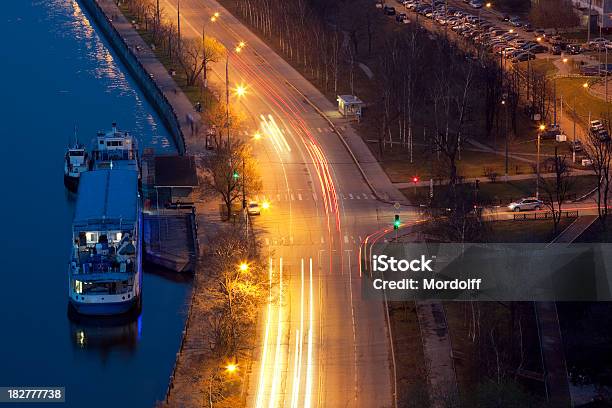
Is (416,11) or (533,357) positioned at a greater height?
(416,11)

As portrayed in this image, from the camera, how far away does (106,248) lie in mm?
109688

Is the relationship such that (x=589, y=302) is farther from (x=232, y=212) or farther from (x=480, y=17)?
(x=480, y=17)

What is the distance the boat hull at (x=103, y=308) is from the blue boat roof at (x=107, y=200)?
281 inches

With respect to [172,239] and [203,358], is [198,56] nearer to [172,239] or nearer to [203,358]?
[172,239]

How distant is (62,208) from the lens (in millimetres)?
129000

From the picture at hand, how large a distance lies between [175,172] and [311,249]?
1924 centimetres

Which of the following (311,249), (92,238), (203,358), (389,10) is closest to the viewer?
(203,358)

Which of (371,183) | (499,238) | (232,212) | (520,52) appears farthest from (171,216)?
(520,52)

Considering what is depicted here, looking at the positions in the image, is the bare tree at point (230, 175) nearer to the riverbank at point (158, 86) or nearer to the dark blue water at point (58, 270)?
the dark blue water at point (58, 270)

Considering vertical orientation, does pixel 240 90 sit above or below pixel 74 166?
above

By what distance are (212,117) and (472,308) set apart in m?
54.7

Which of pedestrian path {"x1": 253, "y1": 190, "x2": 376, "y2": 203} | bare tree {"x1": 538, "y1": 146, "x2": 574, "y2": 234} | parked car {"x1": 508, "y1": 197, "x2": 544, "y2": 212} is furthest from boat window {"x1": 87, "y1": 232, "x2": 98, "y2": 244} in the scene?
bare tree {"x1": 538, "y1": 146, "x2": 574, "y2": 234}

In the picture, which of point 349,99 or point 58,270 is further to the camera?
point 349,99

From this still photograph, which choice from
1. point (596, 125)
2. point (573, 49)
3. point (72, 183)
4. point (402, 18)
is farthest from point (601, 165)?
point (402, 18)
